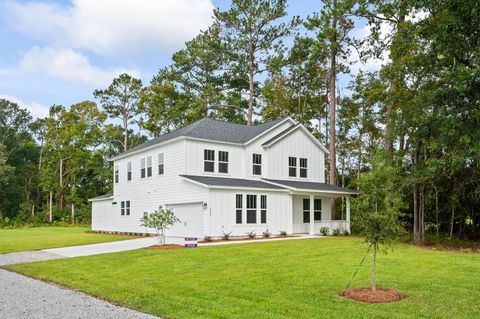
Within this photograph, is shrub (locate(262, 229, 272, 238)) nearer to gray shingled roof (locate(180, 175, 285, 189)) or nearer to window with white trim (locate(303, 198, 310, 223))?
gray shingled roof (locate(180, 175, 285, 189))

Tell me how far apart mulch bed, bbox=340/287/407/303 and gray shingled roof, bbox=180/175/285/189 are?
1395cm

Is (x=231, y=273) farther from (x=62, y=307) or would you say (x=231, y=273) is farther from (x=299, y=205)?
(x=299, y=205)

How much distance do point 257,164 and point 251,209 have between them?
14.4 ft

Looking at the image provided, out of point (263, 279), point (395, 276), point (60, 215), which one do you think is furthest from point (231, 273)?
point (60, 215)

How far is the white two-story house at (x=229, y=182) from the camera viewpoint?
2305cm

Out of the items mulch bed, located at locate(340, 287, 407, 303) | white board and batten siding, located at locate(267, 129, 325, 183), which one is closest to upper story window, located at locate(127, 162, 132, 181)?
white board and batten siding, located at locate(267, 129, 325, 183)

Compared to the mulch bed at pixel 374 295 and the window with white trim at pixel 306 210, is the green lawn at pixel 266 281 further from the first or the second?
the window with white trim at pixel 306 210

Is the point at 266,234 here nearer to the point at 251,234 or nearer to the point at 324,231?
the point at 251,234

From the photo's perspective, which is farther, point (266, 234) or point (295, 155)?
point (295, 155)

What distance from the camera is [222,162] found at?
26.1 m

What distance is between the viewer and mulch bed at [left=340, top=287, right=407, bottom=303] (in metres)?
7.98

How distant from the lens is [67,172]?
174 feet

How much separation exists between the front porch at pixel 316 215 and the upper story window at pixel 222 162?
14.1ft

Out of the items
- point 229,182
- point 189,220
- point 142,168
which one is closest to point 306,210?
point 229,182
